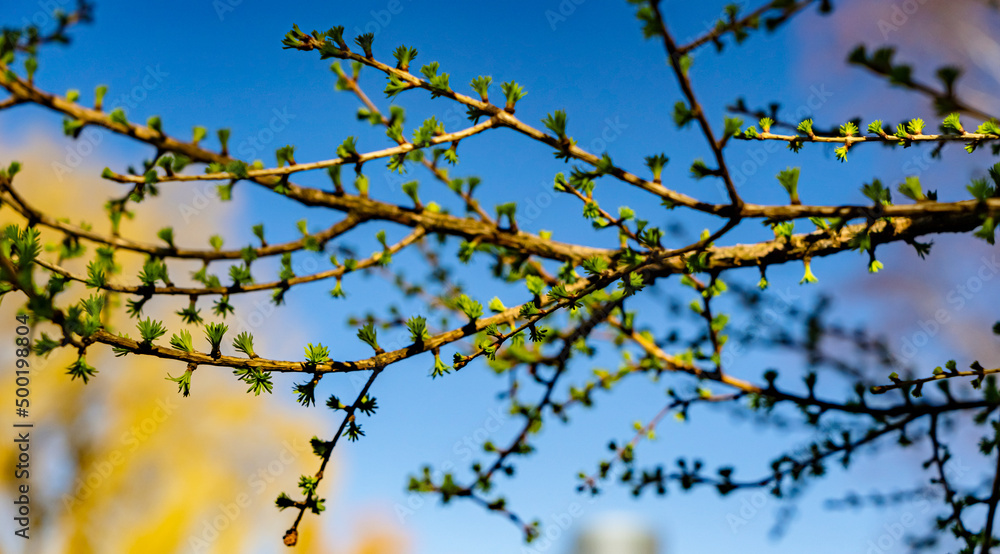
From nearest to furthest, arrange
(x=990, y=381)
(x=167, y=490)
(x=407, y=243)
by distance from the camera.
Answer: (x=990, y=381), (x=407, y=243), (x=167, y=490)

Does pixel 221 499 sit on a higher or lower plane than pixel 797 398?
higher

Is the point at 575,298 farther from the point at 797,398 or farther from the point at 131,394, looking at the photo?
the point at 131,394

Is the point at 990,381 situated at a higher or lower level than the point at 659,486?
lower

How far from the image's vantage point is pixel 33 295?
901 mm

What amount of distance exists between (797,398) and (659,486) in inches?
24.4

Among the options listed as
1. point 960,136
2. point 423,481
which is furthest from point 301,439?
point 960,136

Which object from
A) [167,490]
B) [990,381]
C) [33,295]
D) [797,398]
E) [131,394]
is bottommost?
[33,295]

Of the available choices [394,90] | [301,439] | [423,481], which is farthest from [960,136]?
[301,439]

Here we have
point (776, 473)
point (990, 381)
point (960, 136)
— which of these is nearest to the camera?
point (990, 381)

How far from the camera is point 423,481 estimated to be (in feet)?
6.66

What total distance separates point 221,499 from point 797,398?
33.5 ft

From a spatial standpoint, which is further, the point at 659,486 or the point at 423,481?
the point at 659,486

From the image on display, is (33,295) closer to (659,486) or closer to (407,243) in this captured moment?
(407,243)

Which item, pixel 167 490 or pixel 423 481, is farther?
pixel 167 490
